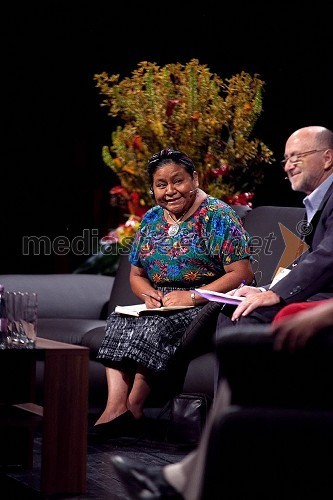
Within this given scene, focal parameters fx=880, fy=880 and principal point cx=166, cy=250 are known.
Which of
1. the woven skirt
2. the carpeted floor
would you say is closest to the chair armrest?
the carpeted floor

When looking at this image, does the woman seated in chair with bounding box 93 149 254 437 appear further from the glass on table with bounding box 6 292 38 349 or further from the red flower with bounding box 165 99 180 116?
the glass on table with bounding box 6 292 38 349

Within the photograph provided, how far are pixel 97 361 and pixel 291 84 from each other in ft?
8.00

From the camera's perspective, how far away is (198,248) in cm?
375

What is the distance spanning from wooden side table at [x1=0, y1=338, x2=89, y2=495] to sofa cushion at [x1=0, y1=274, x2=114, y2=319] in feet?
5.78

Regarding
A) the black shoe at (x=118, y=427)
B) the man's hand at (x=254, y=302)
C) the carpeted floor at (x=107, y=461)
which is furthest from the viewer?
the black shoe at (x=118, y=427)

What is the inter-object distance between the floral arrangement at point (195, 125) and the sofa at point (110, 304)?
310 mm

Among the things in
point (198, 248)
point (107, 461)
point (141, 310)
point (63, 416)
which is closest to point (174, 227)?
point (198, 248)

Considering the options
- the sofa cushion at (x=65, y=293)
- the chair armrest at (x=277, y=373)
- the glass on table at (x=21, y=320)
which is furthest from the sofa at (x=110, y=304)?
the chair armrest at (x=277, y=373)

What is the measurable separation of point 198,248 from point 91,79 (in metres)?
3.20

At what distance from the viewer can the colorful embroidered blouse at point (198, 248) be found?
3.72 metres

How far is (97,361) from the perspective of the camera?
392 cm

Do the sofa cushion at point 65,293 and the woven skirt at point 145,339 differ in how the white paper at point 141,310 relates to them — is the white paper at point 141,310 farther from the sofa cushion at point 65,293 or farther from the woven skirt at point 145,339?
the sofa cushion at point 65,293

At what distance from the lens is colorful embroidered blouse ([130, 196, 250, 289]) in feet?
12.2

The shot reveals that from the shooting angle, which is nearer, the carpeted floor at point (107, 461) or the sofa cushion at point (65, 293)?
the carpeted floor at point (107, 461)
